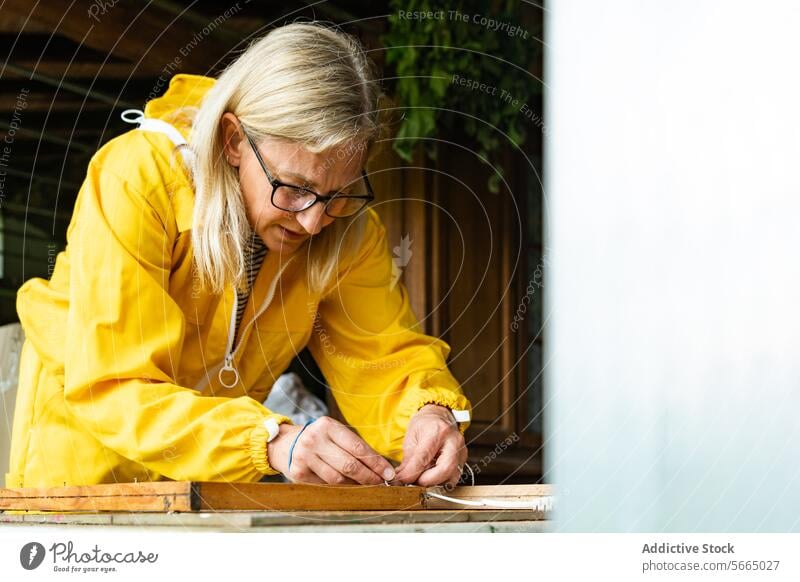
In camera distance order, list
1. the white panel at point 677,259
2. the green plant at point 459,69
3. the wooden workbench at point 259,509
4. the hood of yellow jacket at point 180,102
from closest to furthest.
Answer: the wooden workbench at point 259,509
the white panel at point 677,259
the hood of yellow jacket at point 180,102
the green plant at point 459,69

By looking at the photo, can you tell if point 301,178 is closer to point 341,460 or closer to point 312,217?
point 312,217

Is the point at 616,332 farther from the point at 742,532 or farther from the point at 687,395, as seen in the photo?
the point at 742,532

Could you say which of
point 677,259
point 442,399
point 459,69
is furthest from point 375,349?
point 459,69

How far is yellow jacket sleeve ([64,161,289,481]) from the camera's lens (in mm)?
889

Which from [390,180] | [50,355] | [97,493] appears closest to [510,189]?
[390,180]

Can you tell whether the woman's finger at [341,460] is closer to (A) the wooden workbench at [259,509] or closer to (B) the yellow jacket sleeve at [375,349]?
(A) the wooden workbench at [259,509]

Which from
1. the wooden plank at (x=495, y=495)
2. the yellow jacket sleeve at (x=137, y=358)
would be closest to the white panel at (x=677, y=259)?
the wooden plank at (x=495, y=495)

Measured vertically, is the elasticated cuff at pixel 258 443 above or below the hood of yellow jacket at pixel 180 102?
below

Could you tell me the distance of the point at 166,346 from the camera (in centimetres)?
96

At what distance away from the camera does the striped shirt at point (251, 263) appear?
113cm

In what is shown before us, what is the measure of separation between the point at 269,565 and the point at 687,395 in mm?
390

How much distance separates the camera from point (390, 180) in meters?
1.91

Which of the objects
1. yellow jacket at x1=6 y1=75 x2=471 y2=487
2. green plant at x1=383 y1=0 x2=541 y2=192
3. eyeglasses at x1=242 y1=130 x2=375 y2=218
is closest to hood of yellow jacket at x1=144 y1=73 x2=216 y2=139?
yellow jacket at x1=6 y1=75 x2=471 y2=487

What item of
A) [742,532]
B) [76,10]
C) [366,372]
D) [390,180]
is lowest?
[742,532]
